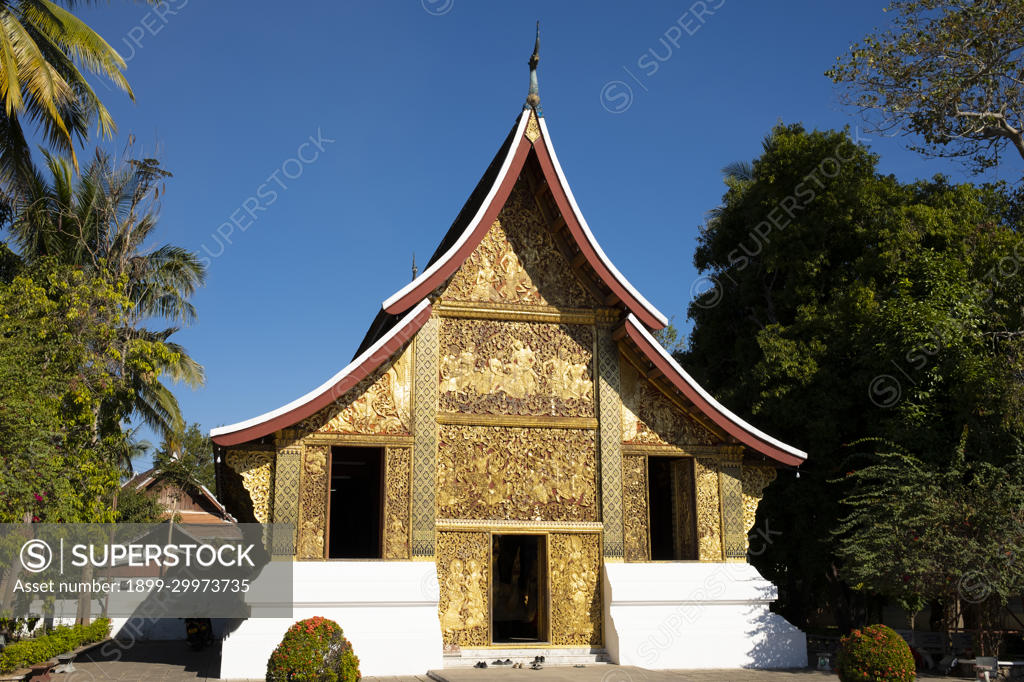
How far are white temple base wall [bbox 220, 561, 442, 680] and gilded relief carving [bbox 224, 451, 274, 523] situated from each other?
82 cm

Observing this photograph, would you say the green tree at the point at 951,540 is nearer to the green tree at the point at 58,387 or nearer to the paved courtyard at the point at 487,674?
the paved courtyard at the point at 487,674

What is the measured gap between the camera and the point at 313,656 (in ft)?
28.4

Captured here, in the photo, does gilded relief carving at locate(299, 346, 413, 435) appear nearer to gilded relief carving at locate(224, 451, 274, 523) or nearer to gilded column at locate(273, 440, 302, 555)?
gilded column at locate(273, 440, 302, 555)

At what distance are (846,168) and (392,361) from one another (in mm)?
11590

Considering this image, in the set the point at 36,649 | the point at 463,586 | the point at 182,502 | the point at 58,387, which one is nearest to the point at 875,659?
the point at 463,586

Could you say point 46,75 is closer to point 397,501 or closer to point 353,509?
point 397,501

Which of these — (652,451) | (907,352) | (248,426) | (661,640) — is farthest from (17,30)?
(907,352)

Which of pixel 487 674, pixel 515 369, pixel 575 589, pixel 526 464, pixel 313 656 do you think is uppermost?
pixel 515 369

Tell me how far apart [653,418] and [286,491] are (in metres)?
5.29

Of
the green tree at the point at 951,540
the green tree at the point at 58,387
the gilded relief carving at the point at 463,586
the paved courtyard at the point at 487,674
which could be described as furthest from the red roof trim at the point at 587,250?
the green tree at the point at 58,387

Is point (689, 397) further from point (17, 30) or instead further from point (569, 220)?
point (17, 30)

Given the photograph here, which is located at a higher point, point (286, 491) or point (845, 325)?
point (845, 325)

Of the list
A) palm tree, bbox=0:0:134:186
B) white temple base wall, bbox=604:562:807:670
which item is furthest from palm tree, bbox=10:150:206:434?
white temple base wall, bbox=604:562:807:670

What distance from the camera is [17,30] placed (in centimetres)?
1318
